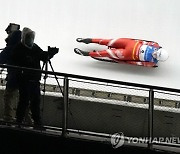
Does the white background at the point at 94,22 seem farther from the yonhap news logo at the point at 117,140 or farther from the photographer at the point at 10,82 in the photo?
the yonhap news logo at the point at 117,140

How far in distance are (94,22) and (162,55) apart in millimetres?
1356

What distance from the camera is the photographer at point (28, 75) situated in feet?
13.0

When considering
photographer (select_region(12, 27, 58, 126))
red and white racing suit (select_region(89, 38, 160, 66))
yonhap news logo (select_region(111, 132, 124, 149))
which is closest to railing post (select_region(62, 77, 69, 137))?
photographer (select_region(12, 27, 58, 126))

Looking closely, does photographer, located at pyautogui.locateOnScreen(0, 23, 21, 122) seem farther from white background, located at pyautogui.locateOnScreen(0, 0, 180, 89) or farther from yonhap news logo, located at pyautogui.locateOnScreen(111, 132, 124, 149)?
white background, located at pyautogui.locateOnScreen(0, 0, 180, 89)

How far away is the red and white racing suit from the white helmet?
12cm

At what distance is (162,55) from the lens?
6148 mm

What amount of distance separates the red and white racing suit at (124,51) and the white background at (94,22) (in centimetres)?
10

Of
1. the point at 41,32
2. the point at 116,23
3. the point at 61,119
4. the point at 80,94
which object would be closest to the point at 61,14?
the point at 41,32

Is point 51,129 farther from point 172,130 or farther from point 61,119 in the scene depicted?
point 172,130

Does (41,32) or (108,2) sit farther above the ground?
(108,2)

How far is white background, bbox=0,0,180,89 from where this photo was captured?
645 centimetres

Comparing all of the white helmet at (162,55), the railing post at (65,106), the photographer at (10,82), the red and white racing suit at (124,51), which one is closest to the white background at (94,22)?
the red and white racing suit at (124,51)

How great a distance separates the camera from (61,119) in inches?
156

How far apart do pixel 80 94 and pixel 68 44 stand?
7.53ft
